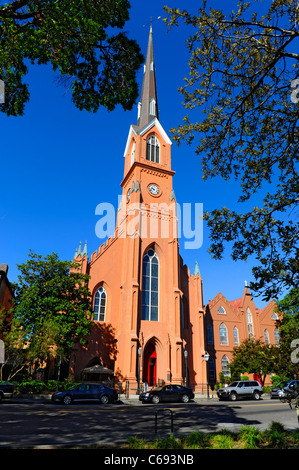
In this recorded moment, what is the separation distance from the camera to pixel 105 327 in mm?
30531

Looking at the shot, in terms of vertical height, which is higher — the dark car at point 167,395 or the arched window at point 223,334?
the arched window at point 223,334

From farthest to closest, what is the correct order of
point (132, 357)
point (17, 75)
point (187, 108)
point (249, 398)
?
point (132, 357) < point (249, 398) < point (187, 108) < point (17, 75)

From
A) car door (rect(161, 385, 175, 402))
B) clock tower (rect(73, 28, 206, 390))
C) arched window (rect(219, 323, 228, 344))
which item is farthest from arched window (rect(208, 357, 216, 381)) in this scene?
car door (rect(161, 385, 175, 402))

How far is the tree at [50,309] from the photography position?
22781 mm

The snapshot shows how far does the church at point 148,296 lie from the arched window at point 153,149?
13 centimetres

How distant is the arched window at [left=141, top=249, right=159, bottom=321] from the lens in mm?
30844

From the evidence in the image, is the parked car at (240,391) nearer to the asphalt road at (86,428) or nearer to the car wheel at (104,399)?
the car wheel at (104,399)

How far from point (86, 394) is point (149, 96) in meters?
39.5

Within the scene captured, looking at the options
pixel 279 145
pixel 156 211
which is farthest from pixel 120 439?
pixel 156 211

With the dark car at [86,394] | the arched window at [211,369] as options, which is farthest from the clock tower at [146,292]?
the dark car at [86,394]

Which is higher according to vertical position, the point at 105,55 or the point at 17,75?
the point at 105,55

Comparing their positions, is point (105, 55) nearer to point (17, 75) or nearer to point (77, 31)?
point (77, 31)

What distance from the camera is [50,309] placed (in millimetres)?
25391

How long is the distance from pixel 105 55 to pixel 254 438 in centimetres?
998
